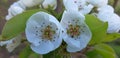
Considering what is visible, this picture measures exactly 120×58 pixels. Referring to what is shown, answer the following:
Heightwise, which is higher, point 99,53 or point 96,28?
point 96,28

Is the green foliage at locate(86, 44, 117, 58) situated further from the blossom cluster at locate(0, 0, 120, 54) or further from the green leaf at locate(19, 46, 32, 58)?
the green leaf at locate(19, 46, 32, 58)

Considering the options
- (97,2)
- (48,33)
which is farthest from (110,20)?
(48,33)

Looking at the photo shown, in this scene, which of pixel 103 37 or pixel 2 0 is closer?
pixel 103 37

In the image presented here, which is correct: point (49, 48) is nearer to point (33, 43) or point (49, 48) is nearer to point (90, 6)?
point (33, 43)

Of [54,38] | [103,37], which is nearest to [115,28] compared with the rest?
[103,37]

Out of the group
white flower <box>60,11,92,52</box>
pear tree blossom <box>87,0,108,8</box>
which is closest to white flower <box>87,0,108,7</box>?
pear tree blossom <box>87,0,108,8</box>

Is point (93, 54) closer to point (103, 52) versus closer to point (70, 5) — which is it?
point (103, 52)
